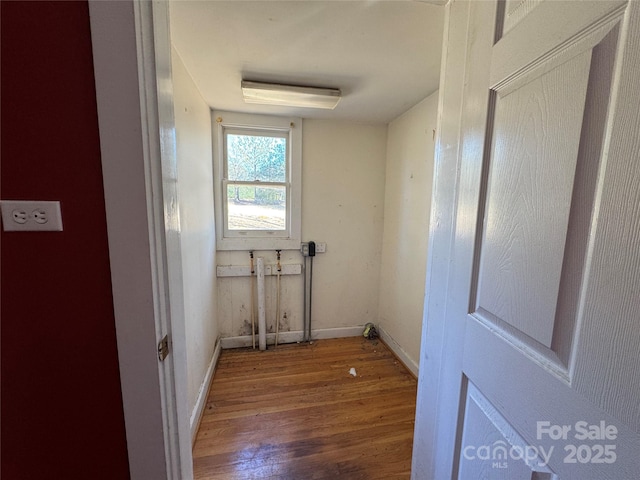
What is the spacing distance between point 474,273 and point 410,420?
155 centimetres

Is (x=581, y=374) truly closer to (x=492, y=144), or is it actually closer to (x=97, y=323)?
(x=492, y=144)

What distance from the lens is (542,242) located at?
0.54m

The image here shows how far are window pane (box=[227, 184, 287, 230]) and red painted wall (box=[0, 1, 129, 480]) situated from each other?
199cm

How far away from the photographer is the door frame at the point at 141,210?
598 mm

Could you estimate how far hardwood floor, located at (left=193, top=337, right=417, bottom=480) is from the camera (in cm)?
145

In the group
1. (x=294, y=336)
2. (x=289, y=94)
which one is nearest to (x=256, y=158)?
(x=289, y=94)

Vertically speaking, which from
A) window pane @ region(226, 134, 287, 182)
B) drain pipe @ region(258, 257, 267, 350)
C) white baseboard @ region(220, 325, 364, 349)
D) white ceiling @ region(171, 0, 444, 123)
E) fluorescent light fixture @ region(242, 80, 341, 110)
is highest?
white ceiling @ region(171, 0, 444, 123)

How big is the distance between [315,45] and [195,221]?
1346mm

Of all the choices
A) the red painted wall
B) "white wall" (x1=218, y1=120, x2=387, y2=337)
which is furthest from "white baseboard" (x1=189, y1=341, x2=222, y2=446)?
the red painted wall

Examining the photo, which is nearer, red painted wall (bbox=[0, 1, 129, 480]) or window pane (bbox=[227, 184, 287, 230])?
red painted wall (bbox=[0, 1, 129, 480])

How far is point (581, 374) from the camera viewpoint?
1.52ft

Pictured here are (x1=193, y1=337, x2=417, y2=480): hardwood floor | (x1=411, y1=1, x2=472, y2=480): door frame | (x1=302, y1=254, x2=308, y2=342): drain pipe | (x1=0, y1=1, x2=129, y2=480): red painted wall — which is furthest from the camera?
(x1=302, y1=254, x2=308, y2=342): drain pipe

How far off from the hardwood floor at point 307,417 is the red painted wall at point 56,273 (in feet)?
3.23

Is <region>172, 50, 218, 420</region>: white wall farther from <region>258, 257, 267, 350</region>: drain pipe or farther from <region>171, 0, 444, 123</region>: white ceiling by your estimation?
<region>258, 257, 267, 350</region>: drain pipe
